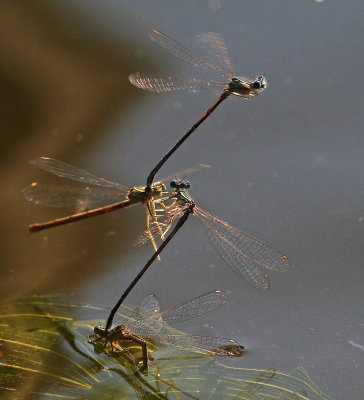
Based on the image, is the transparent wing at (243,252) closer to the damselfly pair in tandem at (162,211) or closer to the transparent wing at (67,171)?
the damselfly pair in tandem at (162,211)

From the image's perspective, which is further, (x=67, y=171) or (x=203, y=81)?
(x=67, y=171)

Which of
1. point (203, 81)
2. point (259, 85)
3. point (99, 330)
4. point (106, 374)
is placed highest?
point (259, 85)

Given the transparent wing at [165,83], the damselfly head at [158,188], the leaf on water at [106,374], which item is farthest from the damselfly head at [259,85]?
the leaf on water at [106,374]

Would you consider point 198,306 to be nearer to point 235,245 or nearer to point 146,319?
point 146,319

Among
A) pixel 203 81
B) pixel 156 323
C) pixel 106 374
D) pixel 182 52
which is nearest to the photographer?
pixel 106 374

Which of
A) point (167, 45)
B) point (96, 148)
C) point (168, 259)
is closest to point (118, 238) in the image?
point (168, 259)

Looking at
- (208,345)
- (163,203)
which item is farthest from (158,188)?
(208,345)

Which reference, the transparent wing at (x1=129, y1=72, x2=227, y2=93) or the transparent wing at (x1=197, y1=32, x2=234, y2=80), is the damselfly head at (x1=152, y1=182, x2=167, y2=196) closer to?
the transparent wing at (x1=129, y1=72, x2=227, y2=93)

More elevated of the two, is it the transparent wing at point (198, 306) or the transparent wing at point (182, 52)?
the transparent wing at point (182, 52)
